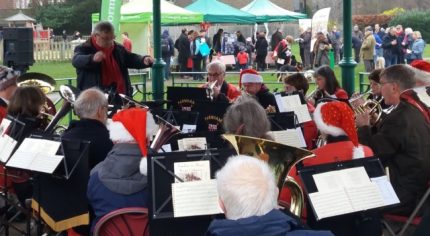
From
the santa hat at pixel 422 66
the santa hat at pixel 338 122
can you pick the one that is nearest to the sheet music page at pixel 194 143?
the santa hat at pixel 338 122

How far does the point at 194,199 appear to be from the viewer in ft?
11.7

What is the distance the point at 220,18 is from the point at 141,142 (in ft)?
66.5

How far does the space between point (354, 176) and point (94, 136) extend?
2.07 metres

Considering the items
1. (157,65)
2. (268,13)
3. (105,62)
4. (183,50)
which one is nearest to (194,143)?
(105,62)

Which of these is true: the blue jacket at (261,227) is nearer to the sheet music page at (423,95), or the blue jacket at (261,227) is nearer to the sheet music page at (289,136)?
the sheet music page at (289,136)

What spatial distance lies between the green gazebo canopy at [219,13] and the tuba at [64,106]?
17.1 meters

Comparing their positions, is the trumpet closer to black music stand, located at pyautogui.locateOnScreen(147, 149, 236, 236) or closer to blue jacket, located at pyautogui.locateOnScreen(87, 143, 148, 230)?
blue jacket, located at pyautogui.locateOnScreen(87, 143, 148, 230)

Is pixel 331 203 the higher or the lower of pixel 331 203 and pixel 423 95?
the lower

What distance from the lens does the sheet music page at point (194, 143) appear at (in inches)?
199

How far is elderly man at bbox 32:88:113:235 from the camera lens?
15.2 ft

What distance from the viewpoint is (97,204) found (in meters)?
4.01

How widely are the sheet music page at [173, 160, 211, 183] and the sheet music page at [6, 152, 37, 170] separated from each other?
1333mm

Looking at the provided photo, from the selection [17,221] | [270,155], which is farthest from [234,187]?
[17,221]

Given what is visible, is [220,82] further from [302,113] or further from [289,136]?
[289,136]
